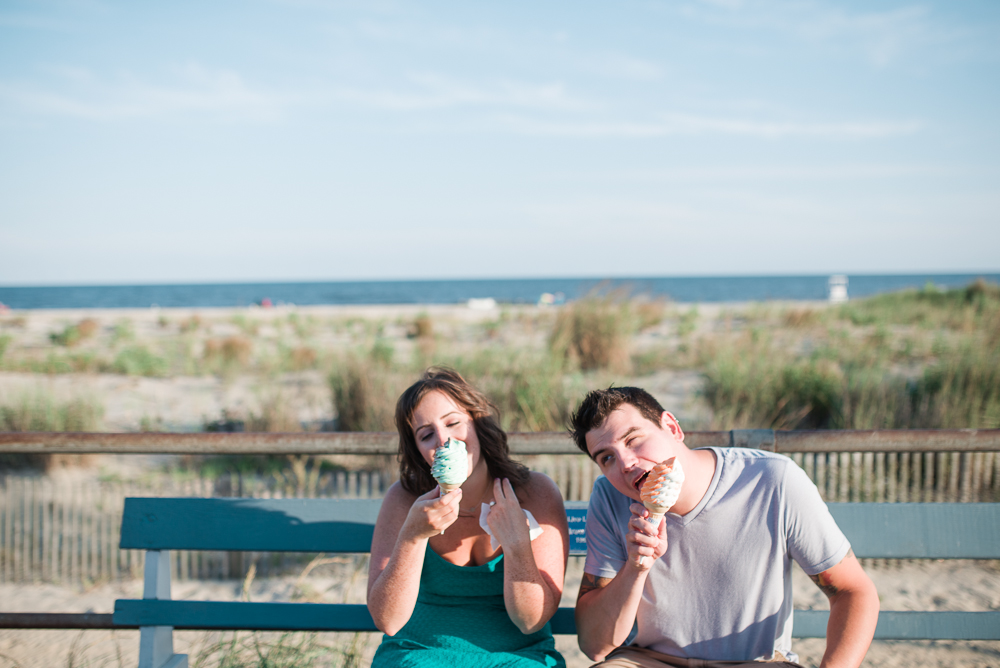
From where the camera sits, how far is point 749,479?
2.00 m

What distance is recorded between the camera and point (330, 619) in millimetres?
2496

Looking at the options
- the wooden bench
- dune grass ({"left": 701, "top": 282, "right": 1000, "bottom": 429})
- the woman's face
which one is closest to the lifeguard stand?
dune grass ({"left": 701, "top": 282, "right": 1000, "bottom": 429})

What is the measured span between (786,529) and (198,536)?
2.13m

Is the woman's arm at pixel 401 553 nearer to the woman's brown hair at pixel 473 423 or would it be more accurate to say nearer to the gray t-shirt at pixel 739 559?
the woman's brown hair at pixel 473 423

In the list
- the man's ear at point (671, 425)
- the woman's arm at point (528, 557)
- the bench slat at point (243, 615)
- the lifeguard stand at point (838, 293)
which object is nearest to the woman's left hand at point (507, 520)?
the woman's arm at point (528, 557)

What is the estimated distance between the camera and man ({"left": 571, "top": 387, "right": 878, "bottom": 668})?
1.90 meters

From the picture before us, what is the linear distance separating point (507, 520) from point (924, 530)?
1580 mm

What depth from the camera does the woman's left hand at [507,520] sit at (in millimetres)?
2010

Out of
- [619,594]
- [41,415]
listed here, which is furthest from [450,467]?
[41,415]

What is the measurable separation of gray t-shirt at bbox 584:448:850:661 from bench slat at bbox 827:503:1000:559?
Result: 0.56 m

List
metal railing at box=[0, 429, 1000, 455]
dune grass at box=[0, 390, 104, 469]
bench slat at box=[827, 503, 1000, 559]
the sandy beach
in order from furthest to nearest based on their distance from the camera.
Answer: dune grass at box=[0, 390, 104, 469], the sandy beach, metal railing at box=[0, 429, 1000, 455], bench slat at box=[827, 503, 1000, 559]

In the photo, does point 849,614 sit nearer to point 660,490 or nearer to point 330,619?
point 660,490

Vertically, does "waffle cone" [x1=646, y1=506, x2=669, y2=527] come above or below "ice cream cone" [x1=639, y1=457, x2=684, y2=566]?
below

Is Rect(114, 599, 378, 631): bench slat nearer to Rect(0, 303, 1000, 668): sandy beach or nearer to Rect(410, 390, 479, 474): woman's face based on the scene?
Rect(0, 303, 1000, 668): sandy beach
